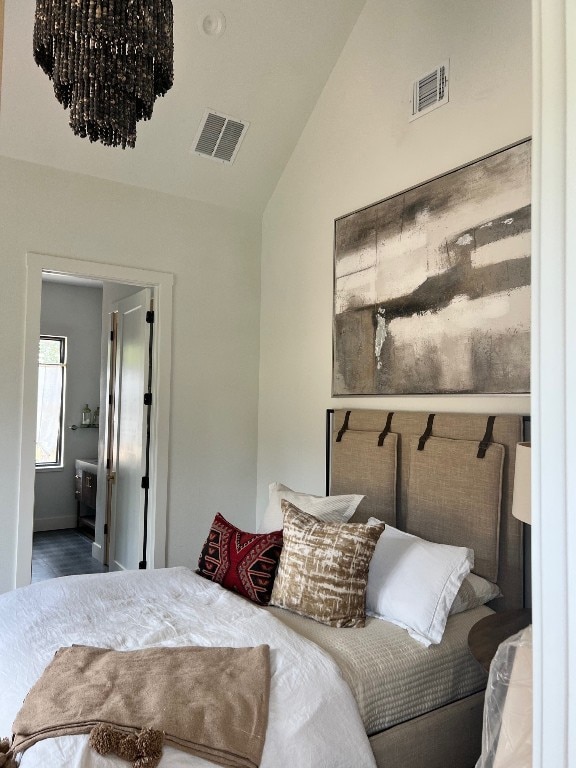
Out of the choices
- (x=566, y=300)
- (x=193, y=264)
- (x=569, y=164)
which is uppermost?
(x=193, y=264)

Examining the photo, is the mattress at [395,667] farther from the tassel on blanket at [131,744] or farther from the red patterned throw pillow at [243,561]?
the tassel on blanket at [131,744]

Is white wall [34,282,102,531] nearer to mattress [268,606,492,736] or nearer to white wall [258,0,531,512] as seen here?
white wall [258,0,531,512]

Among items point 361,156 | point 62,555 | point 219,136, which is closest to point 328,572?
point 361,156

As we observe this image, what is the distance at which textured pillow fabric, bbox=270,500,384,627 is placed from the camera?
2.22 meters

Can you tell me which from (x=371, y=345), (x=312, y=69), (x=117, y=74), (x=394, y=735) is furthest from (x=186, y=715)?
(x=312, y=69)

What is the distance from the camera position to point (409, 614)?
2156 mm

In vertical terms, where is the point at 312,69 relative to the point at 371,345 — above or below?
above

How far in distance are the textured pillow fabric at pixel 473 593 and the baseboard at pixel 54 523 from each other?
5.40m

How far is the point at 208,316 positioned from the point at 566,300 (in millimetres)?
3769

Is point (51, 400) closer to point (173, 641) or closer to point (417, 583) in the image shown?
point (173, 641)

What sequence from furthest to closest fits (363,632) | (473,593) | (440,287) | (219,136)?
(219,136) → (440,287) → (473,593) → (363,632)

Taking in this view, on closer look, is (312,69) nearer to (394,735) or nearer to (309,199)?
(309,199)

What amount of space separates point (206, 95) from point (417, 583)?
3109 millimetres

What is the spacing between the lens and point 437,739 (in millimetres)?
1958
